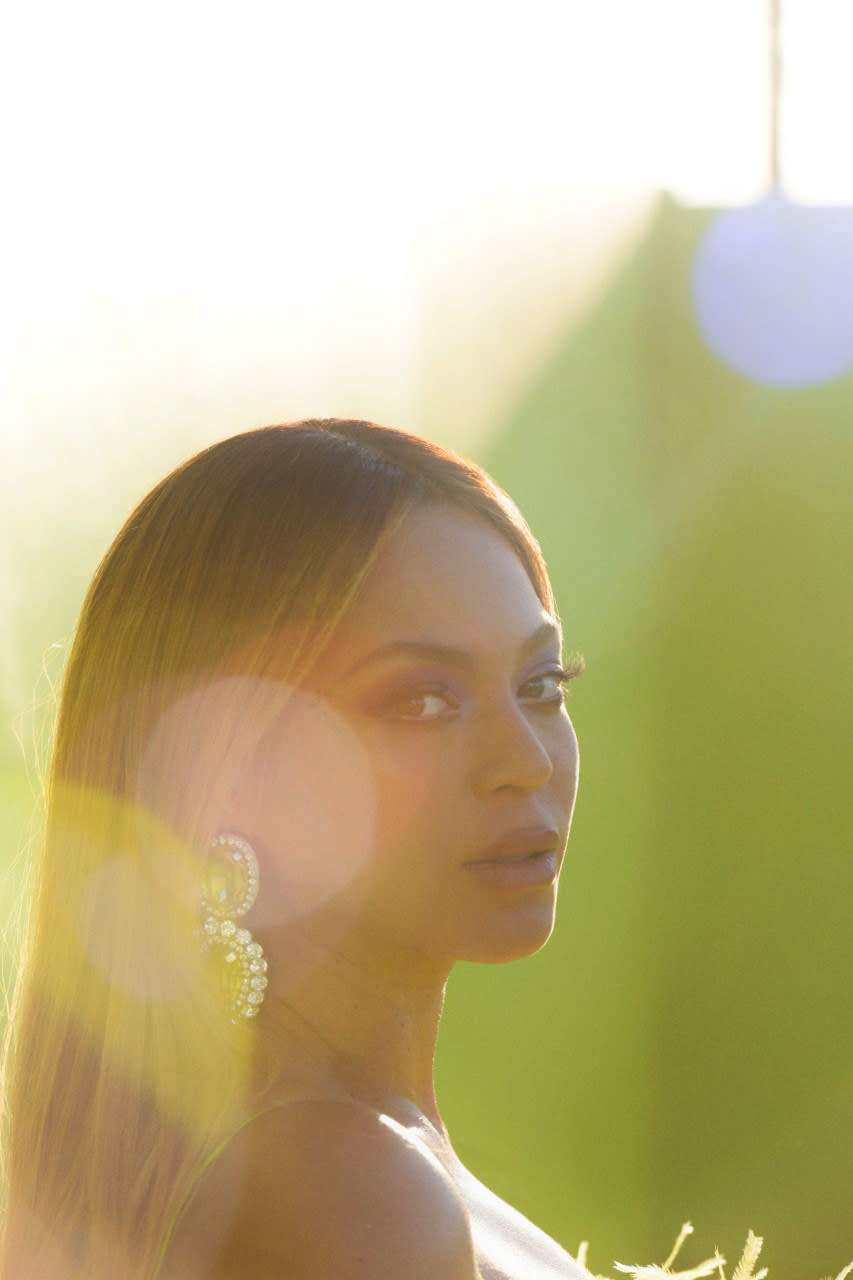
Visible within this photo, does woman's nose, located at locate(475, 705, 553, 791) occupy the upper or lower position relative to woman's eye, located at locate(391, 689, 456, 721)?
lower

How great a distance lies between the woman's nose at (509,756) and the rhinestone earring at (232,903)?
19 cm

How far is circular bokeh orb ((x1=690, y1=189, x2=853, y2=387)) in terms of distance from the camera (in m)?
3.20

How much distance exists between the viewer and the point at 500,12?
9.30ft

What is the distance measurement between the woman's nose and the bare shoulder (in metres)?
0.26

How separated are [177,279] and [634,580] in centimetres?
119

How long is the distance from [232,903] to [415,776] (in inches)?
6.7

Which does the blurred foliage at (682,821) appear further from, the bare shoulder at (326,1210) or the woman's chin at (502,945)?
the bare shoulder at (326,1210)

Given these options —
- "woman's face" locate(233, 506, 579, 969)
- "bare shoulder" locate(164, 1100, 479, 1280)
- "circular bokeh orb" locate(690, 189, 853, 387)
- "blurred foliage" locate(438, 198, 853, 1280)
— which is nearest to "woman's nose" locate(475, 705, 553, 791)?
"woman's face" locate(233, 506, 579, 969)

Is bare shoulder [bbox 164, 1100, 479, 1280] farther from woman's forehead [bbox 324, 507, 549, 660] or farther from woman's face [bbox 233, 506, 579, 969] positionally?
woman's forehead [bbox 324, 507, 549, 660]

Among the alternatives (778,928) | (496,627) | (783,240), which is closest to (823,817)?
(778,928)

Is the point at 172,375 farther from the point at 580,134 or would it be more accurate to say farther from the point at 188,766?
the point at 188,766

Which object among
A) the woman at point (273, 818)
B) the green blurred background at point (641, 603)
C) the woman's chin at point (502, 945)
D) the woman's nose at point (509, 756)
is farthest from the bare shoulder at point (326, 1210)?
the green blurred background at point (641, 603)

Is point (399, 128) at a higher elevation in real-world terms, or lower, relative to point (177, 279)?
higher

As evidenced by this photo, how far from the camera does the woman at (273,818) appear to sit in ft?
3.73
